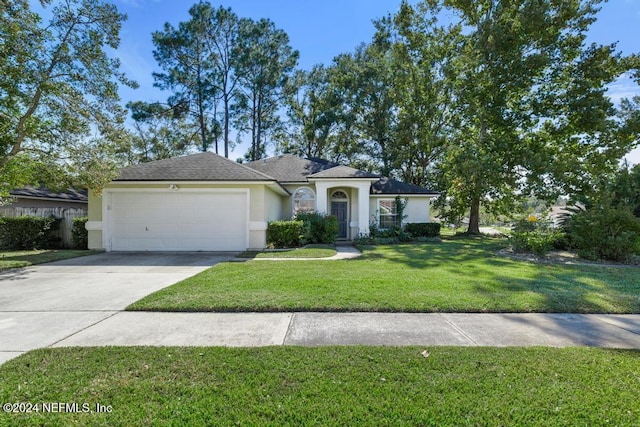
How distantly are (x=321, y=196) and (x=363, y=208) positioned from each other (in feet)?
7.42

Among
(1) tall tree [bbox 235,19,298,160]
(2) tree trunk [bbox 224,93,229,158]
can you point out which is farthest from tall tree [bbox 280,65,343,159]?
(2) tree trunk [bbox 224,93,229,158]

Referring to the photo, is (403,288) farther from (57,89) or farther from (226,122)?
(226,122)

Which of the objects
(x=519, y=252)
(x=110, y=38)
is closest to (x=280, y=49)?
(x=110, y=38)

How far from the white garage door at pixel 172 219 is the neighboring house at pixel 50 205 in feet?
9.43

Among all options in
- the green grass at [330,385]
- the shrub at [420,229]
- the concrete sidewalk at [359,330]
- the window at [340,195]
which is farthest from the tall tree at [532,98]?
the green grass at [330,385]

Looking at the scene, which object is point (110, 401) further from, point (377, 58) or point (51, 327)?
point (377, 58)

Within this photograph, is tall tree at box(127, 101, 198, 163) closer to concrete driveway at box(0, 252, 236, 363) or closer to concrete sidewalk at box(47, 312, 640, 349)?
concrete driveway at box(0, 252, 236, 363)

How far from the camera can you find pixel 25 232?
1163 centimetres

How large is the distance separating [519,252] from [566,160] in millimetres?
7805

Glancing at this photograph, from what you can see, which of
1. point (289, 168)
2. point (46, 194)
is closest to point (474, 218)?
point (289, 168)

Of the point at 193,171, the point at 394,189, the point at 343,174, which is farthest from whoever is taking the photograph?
the point at 394,189

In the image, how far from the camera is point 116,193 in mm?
11625

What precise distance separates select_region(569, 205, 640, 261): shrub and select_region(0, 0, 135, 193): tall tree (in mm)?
17123

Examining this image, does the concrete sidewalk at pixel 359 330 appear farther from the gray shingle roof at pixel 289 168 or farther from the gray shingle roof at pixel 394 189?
the gray shingle roof at pixel 394 189
